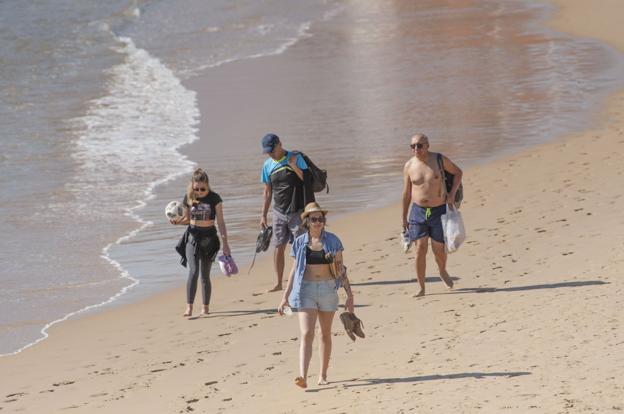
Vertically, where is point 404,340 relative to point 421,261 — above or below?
below

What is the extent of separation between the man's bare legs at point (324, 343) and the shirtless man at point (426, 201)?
254 centimetres

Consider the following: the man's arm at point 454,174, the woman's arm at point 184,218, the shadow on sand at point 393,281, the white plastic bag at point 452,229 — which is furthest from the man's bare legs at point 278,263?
the man's arm at point 454,174

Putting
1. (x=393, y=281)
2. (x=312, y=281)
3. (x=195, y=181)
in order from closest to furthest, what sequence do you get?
1. (x=312, y=281)
2. (x=195, y=181)
3. (x=393, y=281)

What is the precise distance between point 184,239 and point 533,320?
3.56 m

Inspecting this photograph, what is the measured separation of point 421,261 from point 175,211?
221 centimetres

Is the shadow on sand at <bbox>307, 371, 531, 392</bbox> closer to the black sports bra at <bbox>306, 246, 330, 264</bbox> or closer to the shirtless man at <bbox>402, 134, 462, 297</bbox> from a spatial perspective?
the black sports bra at <bbox>306, 246, 330, 264</bbox>

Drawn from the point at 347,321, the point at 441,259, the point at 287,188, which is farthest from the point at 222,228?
the point at 347,321

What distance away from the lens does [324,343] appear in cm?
882

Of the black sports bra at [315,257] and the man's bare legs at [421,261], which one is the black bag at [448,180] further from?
the black sports bra at [315,257]

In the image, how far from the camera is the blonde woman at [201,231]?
453 inches

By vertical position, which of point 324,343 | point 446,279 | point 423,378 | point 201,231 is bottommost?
point 446,279

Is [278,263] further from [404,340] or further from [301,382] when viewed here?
[301,382]

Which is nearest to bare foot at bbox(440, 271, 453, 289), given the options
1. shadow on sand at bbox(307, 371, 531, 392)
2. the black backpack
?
the black backpack

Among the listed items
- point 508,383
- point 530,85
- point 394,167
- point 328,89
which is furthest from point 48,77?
point 508,383
